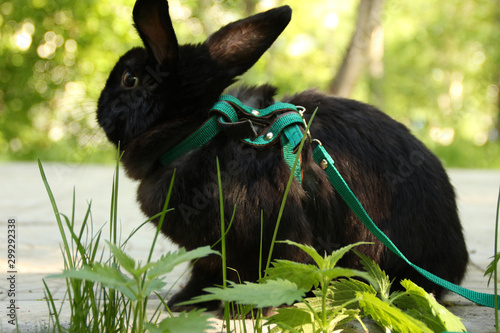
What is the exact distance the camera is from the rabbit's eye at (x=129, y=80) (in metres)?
2.06

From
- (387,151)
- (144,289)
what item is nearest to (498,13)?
(387,151)

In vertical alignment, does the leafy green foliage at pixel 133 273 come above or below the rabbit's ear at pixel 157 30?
below

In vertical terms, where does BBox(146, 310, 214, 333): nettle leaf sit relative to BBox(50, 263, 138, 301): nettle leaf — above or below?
below

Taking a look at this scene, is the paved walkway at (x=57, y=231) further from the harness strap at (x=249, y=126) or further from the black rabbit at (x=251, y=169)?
the harness strap at (x=249, y=126)

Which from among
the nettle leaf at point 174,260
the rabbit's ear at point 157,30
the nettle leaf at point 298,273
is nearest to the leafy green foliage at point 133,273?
the nettle leaf at point 174,260

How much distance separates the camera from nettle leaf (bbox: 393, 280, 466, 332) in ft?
4.30

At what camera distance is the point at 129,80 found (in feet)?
6.78

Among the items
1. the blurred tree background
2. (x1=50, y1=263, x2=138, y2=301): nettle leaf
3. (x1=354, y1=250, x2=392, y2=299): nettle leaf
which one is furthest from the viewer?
the blurred tree background

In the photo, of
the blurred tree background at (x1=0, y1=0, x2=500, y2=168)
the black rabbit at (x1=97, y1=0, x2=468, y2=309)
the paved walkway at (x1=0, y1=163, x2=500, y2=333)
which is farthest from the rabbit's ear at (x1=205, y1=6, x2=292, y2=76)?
the paved walkway at (x1=0, y1=163, x2=500, y2=333)

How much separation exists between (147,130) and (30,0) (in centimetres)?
983

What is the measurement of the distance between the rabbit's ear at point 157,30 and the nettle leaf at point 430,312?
1139 mm

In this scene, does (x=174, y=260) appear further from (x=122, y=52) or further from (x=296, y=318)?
(x=122, y=52)

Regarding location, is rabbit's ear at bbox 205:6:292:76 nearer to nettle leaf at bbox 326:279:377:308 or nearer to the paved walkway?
the paved walkway

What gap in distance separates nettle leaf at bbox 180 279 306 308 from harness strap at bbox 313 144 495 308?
0.53 m
